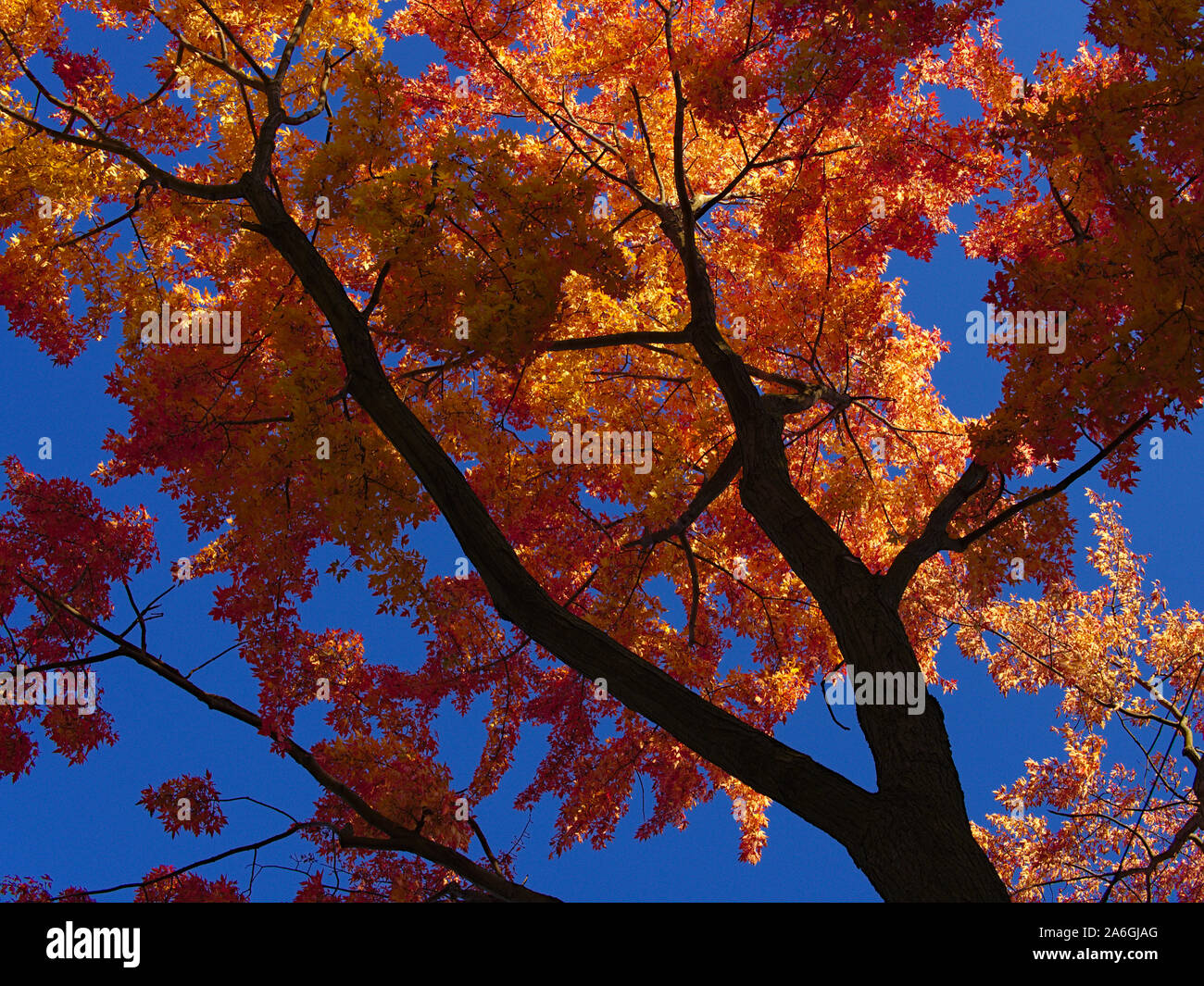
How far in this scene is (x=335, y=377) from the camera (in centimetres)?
588

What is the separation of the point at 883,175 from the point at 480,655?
654 cm

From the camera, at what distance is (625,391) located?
9.09m

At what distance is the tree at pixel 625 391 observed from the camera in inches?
212

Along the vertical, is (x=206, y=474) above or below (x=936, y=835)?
above

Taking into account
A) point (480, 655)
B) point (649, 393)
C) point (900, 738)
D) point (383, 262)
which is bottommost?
point (900, 738)

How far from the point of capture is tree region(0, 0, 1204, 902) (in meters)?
5.39
